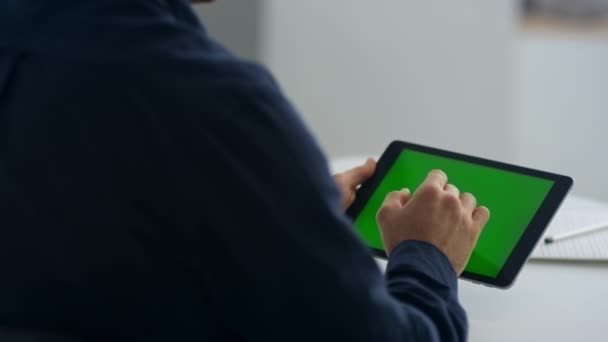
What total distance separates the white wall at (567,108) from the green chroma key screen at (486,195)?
6.23 feet

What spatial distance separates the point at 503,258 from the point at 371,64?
1827 mm

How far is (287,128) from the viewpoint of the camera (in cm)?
78

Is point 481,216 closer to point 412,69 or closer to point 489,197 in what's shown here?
point 489,197

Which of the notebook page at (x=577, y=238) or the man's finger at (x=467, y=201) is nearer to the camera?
the man's finger at (x=467, y=201)

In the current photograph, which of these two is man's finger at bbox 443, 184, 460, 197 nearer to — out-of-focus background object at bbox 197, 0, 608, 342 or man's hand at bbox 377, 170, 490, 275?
man's hand at bbox 377, 170, 490, 275

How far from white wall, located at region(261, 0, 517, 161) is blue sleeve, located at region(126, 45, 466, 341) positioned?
80.7 inches

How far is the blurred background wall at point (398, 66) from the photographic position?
2.82 meters

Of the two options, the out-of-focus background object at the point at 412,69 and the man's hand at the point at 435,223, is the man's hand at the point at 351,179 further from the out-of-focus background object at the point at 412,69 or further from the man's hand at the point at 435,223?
the out-of-focus background object at the point at 412,69

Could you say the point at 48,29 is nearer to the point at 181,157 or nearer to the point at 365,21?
the point at 181,157

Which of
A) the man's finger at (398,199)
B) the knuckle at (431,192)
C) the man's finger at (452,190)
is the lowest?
the man's finger at (398,199)

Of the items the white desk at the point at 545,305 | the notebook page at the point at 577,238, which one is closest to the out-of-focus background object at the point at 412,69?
the notebook page at the point at 577,238

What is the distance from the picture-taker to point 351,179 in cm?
124

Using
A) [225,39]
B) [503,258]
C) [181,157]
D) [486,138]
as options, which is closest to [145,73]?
[181,157]

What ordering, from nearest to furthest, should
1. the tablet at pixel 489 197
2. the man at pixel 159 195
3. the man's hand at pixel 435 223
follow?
the man at pixel 159 195, the man's hand at pixel 435 223, the tablet at pixel 489 197
